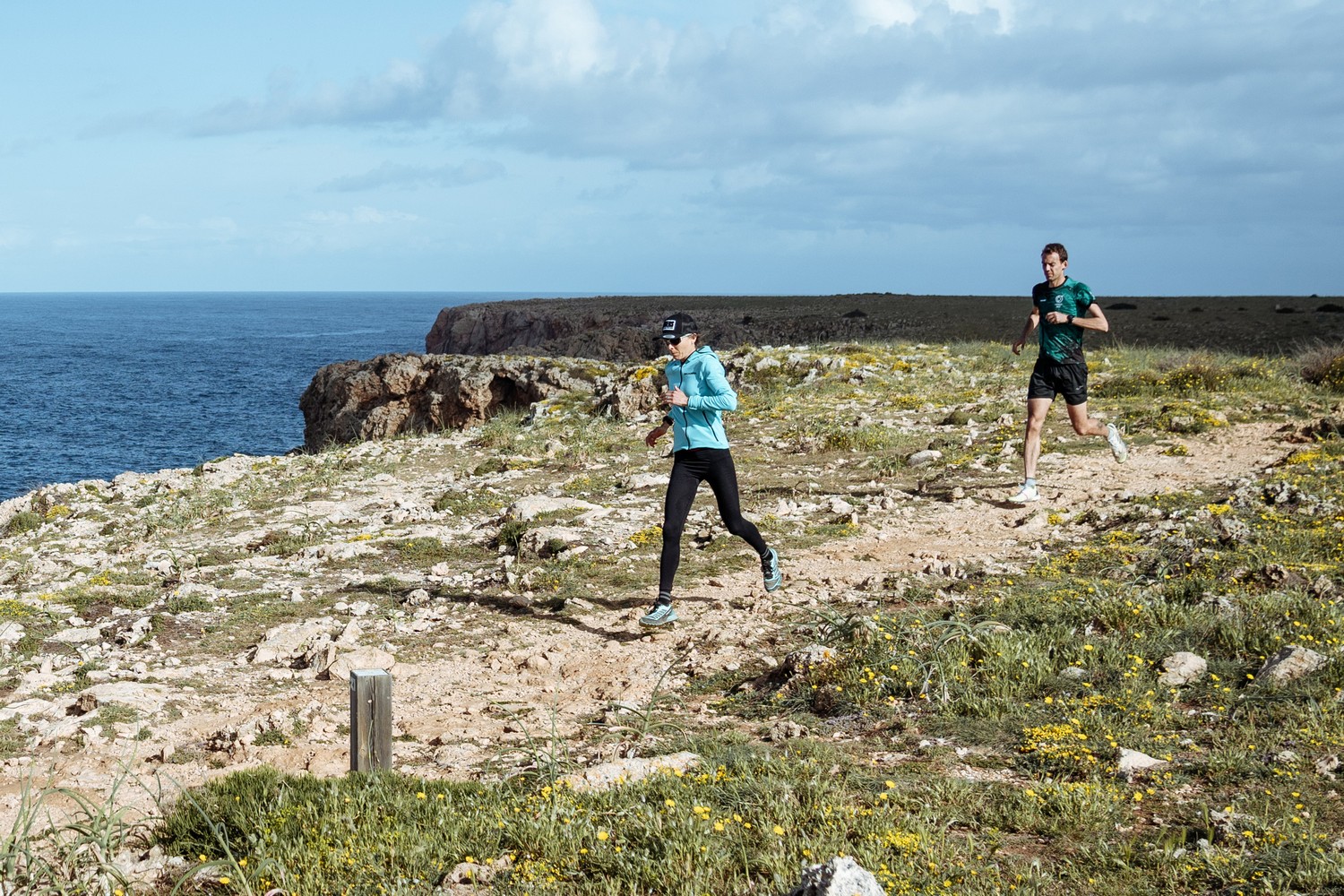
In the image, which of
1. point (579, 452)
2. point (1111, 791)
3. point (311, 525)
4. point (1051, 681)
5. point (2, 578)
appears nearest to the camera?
point (1111, 791)

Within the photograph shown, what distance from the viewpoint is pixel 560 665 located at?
275 inches

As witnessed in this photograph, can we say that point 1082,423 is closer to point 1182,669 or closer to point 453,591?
point 1182,669

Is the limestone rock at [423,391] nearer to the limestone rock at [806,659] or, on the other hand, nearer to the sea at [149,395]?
the sea at [149,395]

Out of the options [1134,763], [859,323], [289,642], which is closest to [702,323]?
[859,323]

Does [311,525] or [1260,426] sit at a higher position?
[1260,426]

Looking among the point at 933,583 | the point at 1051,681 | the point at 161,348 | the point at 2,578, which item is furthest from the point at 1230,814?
the point at 161,348

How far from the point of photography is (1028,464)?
401 inches

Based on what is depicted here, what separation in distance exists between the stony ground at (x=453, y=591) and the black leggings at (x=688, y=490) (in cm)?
55

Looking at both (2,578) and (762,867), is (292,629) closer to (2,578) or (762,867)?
(2,578)

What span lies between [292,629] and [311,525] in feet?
12.6

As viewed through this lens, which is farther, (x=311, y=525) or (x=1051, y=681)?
(x=311, y=525)

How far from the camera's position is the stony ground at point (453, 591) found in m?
5.86

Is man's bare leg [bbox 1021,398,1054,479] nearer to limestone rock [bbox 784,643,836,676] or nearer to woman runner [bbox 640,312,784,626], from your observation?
woman runner [bbox 640,312,784,626]

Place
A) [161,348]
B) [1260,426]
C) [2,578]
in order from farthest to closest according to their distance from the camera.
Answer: [161,348] → [1260,426] → [2,578]
